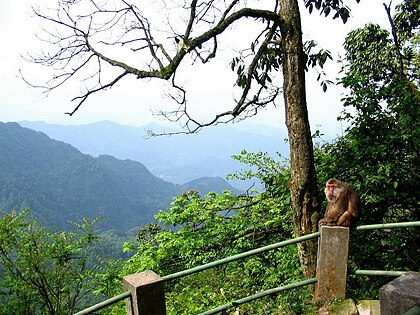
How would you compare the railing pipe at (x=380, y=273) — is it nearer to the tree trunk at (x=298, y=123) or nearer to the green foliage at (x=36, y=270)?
the tree trunk at (x=298, y=123)

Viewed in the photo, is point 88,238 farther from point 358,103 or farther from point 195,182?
point 195,182

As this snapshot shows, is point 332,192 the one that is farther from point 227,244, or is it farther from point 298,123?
point 227,244

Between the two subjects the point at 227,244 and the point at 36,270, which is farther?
the point at 36,270

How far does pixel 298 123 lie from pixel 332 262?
5.83ft

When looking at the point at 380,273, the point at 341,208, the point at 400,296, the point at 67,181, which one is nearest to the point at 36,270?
the point at 341,208

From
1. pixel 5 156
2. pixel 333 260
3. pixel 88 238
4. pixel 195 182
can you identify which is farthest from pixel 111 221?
pixel 333 260

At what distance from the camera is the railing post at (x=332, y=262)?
9.53 feet

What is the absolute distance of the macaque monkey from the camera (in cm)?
319

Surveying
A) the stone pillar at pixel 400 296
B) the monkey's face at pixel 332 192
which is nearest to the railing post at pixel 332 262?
the monkey's face at pixel 332 192

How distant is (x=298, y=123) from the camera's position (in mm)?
4207

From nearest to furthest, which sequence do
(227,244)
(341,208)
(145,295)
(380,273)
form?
(145,295), (380,273), (341,208), (227,244)

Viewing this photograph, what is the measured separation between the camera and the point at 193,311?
5.00 m

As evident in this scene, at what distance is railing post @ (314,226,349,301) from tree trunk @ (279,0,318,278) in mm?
1176

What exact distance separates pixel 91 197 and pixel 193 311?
123 meters
